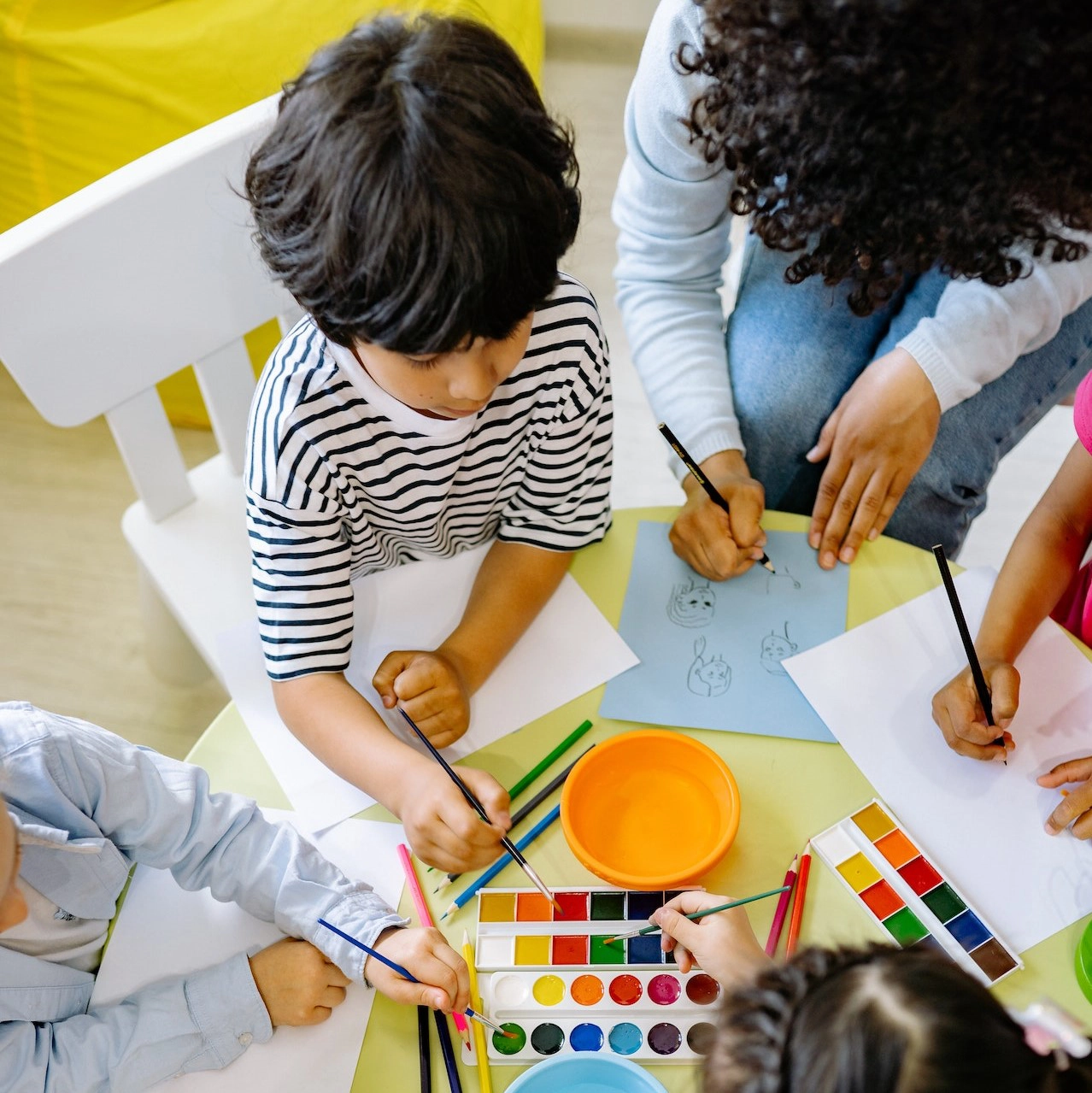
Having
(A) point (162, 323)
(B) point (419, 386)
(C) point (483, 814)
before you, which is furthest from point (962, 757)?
(A) point (162, 323)

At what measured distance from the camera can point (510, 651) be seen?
84 centimetres

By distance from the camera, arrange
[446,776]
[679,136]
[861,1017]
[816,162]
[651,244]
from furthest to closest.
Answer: [651,244]
[679,136]
[446,776]
[816,162]
[861,1017]

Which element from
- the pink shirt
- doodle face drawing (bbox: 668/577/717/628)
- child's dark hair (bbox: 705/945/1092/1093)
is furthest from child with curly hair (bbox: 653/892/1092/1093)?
the pink shirt

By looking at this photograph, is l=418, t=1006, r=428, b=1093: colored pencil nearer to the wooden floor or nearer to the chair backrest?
the chair backrest

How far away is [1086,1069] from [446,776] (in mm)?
414

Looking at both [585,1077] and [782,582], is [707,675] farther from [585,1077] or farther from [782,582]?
[585,1077]

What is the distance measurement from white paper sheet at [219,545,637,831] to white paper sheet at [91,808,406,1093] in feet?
0.12

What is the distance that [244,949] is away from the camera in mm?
717

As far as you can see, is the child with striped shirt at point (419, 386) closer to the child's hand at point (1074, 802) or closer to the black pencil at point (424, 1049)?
the black pencil at point (424, 1049)

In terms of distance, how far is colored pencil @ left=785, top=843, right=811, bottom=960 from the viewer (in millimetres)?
681

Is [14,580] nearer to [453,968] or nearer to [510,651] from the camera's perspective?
[510,651]

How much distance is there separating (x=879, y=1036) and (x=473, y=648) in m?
0.43

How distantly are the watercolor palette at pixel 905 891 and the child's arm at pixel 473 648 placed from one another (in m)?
0.27

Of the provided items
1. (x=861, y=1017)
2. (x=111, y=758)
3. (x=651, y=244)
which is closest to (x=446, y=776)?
(x=111, y=758)
